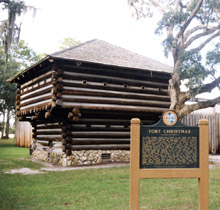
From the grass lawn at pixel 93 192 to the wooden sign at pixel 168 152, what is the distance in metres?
1.18

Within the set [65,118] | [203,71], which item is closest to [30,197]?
[65,118]

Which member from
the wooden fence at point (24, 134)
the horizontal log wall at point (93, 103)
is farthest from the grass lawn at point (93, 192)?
the wooden fence at point (24, 134)

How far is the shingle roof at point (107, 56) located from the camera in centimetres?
1374

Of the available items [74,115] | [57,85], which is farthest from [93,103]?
[57,85]

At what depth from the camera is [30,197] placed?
736 cm

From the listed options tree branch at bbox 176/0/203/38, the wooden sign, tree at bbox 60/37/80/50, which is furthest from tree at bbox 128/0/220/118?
tree at bbox 60/37/80/50

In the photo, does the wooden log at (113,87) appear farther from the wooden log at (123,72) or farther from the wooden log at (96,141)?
the wooden log at (96,141)

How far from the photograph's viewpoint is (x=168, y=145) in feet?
17.3

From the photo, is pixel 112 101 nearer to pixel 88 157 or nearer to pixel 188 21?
pixel 88 157

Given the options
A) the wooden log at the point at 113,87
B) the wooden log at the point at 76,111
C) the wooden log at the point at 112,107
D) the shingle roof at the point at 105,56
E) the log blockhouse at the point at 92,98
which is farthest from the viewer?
the shingle roof at the point at 105,56

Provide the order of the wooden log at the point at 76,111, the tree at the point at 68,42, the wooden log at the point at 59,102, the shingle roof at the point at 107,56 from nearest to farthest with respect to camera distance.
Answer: the wooden log at the point at 59,102
the wooden log at the point at 76,111
the shingle roof at the point at 107,56
the tree at the point at 68,42

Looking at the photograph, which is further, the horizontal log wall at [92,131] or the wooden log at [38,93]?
the horizontal log wall at [92,131]

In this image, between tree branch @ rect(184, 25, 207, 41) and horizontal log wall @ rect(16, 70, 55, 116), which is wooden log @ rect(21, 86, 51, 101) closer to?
horizontal log wall @ rect(16, 70, 55, 116)

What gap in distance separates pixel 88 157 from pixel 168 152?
9.38 meters
